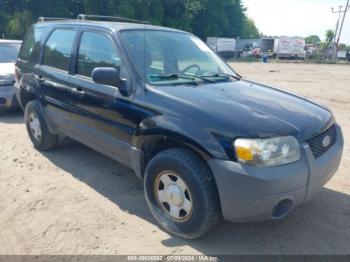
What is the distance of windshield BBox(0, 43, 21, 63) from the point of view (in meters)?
8.62

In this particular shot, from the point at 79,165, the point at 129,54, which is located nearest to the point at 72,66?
the point at 129,54

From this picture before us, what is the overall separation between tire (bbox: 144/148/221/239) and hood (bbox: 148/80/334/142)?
14.3 inches

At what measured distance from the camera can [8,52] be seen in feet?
29.1

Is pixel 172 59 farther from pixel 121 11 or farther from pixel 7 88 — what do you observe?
pixel 121 11

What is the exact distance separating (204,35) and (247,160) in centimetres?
5957

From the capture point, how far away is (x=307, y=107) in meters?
3.46

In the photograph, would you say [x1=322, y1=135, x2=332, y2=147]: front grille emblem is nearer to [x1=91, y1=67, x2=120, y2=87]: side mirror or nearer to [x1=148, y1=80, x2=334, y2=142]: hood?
[x1=148, y1=80, x2=334, y2=142]: hood

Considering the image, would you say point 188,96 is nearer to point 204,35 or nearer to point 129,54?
point 129,54

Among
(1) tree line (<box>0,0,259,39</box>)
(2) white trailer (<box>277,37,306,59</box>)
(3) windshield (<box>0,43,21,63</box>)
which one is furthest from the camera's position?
(2) white trailer (<box>277,37,306,59</box>)

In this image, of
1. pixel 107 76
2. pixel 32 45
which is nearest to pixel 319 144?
pixel 107 76

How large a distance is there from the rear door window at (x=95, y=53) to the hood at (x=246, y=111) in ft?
2.51

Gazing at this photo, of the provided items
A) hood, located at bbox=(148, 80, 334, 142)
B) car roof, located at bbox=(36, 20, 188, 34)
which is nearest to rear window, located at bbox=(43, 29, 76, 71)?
car roof, located at bbox=(36, 20, 188, 34)

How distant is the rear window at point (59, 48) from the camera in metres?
4.45

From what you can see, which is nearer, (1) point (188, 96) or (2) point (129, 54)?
(1) point (188, 96)
